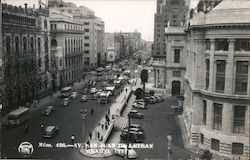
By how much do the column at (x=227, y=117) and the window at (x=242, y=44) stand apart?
3.33 m

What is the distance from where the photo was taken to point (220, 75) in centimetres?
1989

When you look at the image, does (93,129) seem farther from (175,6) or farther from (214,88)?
(175,6)

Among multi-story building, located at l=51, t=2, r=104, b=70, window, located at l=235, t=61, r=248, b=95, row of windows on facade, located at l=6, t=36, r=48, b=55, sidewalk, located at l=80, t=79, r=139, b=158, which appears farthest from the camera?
multi-story building, located at l=51, t=2, r=104, b=70

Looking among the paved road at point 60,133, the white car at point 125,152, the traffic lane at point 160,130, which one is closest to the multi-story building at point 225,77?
the traffic lane at point 160,130

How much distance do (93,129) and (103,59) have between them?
957 centimetres

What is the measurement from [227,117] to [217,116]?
0.87 m

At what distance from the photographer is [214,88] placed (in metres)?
20.1

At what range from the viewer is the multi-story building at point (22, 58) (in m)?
23.8

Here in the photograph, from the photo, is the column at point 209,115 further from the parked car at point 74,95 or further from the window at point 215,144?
the parked car at point 74,95

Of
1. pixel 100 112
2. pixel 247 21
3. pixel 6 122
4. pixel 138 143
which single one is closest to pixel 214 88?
pixel 247 21

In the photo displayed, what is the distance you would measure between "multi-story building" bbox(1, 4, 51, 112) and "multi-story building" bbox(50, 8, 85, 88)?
917mm

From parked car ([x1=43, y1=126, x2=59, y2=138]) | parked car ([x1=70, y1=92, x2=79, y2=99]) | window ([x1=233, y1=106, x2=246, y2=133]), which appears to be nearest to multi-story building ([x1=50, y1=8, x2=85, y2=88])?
parked car ([x1=70, y1=92, x2=79, y2=99])

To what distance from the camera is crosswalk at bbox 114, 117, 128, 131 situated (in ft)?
82.9

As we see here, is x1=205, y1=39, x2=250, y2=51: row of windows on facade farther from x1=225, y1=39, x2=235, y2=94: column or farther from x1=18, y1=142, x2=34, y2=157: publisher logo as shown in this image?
x1=18, y1=142, x2=34, y2=157: publisher logo
